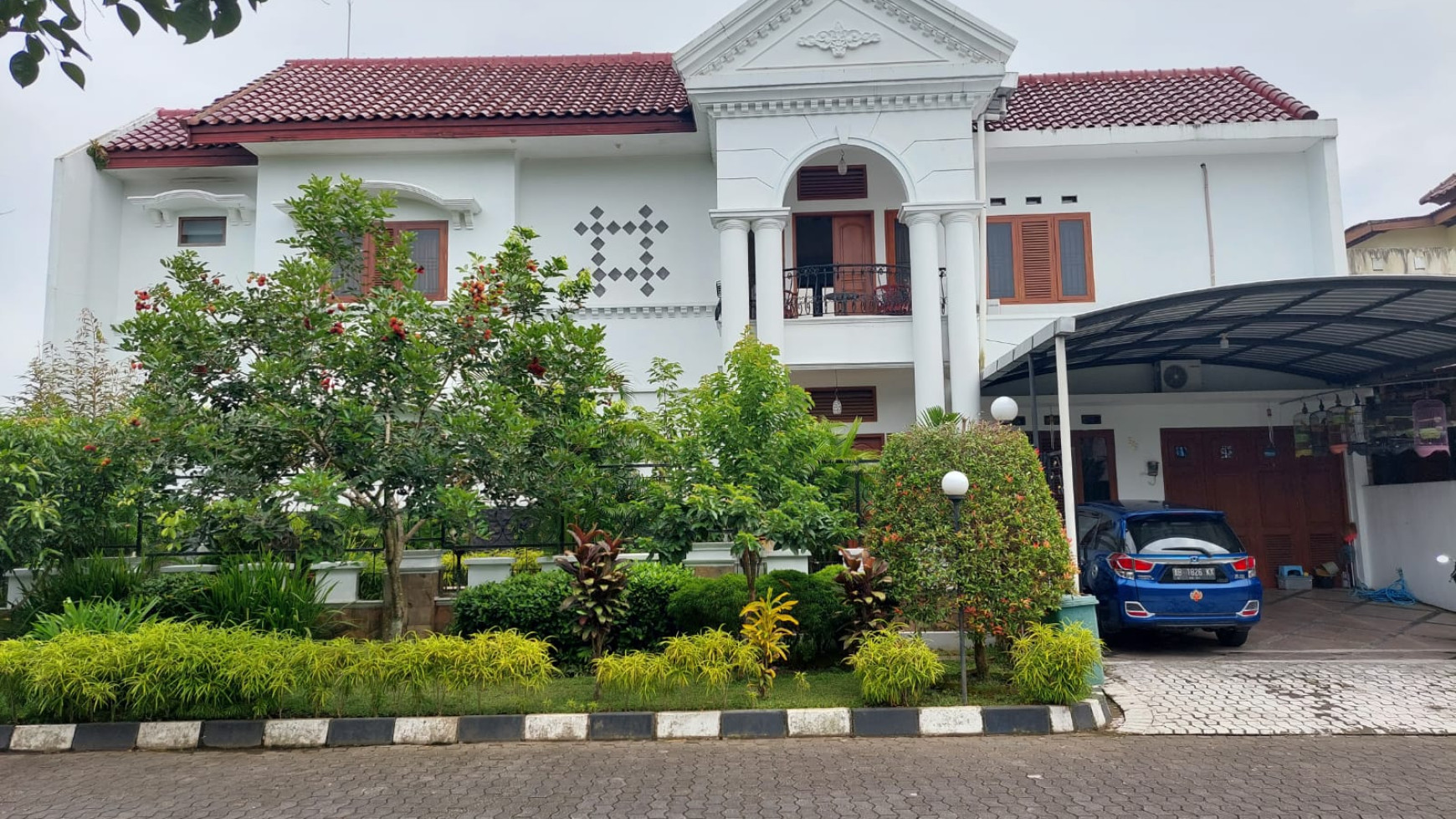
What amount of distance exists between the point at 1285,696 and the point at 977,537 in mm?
2918

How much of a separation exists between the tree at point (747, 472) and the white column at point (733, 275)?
11.9 ft

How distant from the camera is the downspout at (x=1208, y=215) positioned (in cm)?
1360

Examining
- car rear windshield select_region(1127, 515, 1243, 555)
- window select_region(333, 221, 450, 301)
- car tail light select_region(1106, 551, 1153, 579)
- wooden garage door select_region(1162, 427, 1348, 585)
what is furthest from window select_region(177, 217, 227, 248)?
wooden garage door select_region(1162, 427, 1348, 585)

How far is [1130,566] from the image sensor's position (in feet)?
29.5

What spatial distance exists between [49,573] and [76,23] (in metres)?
7.29

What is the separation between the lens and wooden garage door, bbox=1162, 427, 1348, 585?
1362 centimetres

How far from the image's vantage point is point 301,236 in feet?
28.3

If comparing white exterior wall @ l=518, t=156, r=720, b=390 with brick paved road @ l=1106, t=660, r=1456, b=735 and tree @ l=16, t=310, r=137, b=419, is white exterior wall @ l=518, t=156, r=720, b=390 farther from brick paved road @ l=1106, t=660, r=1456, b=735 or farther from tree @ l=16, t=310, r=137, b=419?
brick paved road @ l=1106, t=660, r=1456, b=735

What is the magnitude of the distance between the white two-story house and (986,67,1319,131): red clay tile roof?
0.24ft

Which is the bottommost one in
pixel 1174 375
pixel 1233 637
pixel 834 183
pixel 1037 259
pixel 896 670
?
pixel 1233 637

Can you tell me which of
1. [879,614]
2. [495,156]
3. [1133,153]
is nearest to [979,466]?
[879,614]

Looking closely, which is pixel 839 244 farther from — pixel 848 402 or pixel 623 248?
pixel 623 248

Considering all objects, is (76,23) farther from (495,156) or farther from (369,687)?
(495,156)

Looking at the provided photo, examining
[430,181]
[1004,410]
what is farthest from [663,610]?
→ [430,181]
